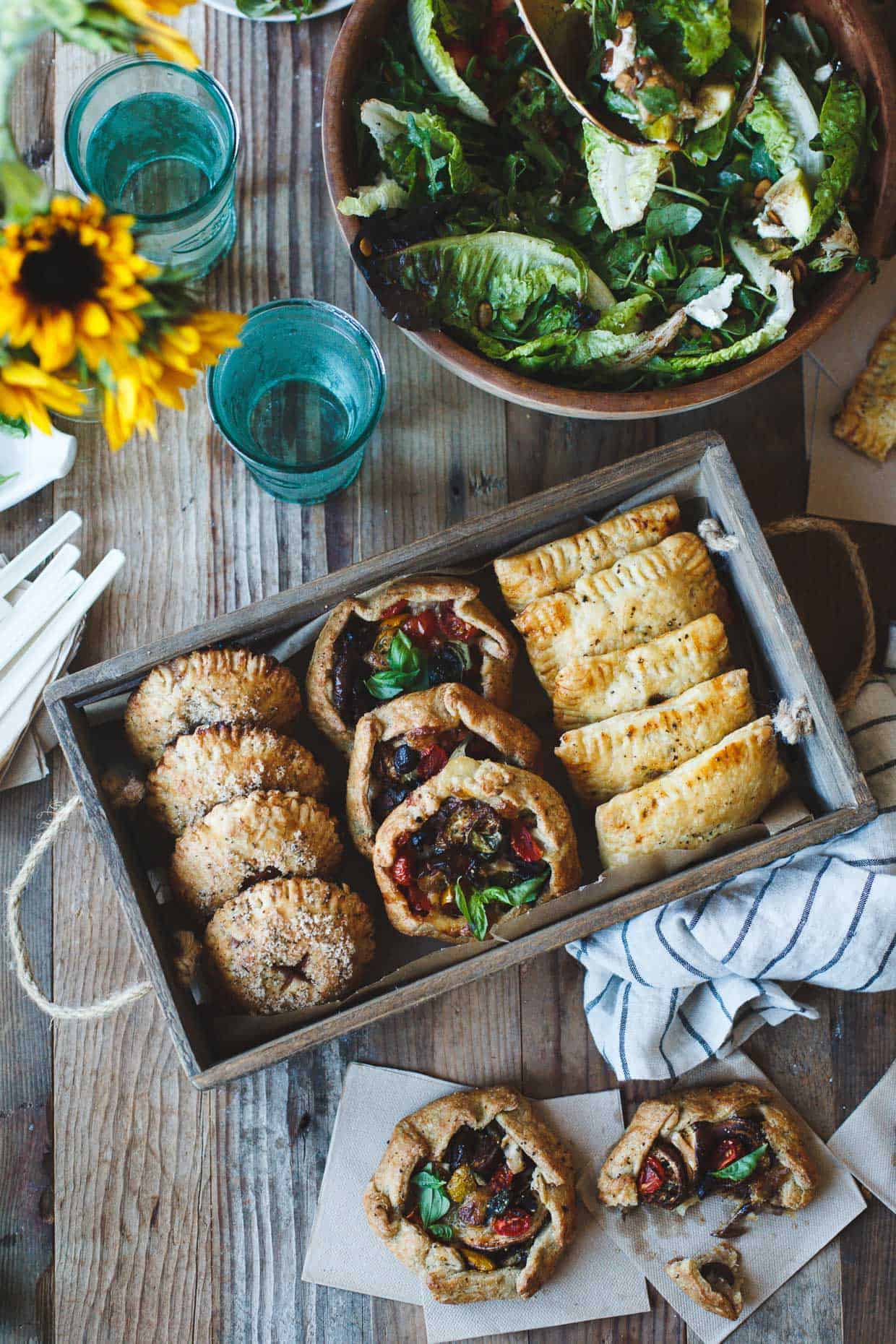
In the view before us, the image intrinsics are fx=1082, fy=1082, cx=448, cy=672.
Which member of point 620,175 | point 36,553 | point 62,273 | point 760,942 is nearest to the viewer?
point 62,273

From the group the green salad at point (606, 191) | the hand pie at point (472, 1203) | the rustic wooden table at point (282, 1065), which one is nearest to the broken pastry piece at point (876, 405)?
the rustic wooden table at point (282, 1065)

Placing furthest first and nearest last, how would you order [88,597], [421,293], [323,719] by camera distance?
[88,597] < [323,719] < [421,293]

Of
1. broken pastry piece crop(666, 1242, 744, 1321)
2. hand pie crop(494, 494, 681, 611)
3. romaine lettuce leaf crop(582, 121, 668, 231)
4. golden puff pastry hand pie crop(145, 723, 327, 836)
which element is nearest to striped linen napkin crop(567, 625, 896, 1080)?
broken pastry piece crop(666, 1242, 744, 1321)

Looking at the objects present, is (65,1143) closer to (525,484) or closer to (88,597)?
(88,597)

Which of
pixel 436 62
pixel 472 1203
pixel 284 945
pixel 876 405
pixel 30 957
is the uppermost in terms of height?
pixel 436 62

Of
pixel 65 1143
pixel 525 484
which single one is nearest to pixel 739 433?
pixel 525 484

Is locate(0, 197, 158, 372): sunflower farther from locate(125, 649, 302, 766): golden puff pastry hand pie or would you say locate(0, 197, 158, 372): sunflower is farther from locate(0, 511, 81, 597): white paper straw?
locate(0, 511, 81, 597): white paper straw

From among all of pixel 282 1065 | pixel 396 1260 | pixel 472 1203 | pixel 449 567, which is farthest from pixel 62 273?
pixel 396 1260

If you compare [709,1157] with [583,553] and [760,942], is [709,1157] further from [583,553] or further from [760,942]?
[583,553]
